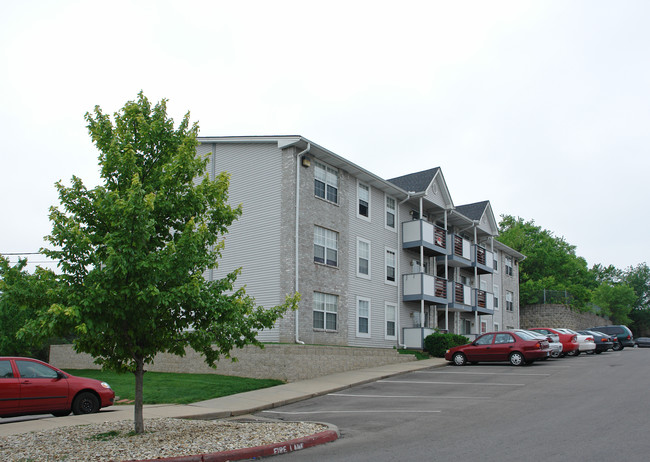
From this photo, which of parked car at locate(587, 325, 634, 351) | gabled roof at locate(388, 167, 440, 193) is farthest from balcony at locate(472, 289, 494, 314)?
gabled roof at locate(388, 167, 440, 193)

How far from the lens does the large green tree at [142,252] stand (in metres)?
9.69

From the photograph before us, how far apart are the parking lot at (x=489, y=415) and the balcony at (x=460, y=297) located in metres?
10.9

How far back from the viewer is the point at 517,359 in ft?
77.9

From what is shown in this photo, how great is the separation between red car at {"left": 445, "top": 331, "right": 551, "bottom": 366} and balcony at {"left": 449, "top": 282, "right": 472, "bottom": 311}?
7425 mm

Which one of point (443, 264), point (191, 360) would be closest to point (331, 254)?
point (191, 360)

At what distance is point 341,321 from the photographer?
25.5 m

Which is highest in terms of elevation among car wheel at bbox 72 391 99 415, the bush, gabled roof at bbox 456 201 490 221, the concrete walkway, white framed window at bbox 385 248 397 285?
gabled roof at bbox 456 201 490 221

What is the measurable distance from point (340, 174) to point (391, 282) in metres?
6.29

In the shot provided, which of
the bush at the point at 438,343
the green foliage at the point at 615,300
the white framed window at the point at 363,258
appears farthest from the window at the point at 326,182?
the green foliage at the point at 615,300

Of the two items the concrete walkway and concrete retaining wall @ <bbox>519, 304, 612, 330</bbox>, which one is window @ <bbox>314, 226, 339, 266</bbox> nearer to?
the concrete walkway

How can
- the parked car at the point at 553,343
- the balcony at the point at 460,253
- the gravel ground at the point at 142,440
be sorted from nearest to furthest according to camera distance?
1. the gravel ground at the point at 142,440
2. the parked car at the point at 553,343
3. the balcony at the point at 460,253

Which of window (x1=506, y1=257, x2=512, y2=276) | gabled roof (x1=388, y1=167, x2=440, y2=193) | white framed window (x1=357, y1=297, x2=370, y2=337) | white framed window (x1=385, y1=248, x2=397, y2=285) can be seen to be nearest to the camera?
white framed window (x1=357, y1=297, x2=370, y2=337)

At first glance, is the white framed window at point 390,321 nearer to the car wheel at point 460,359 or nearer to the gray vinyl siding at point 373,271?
the gray vinyl siding at point 373,271

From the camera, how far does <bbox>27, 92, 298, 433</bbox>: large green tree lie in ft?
31.8
